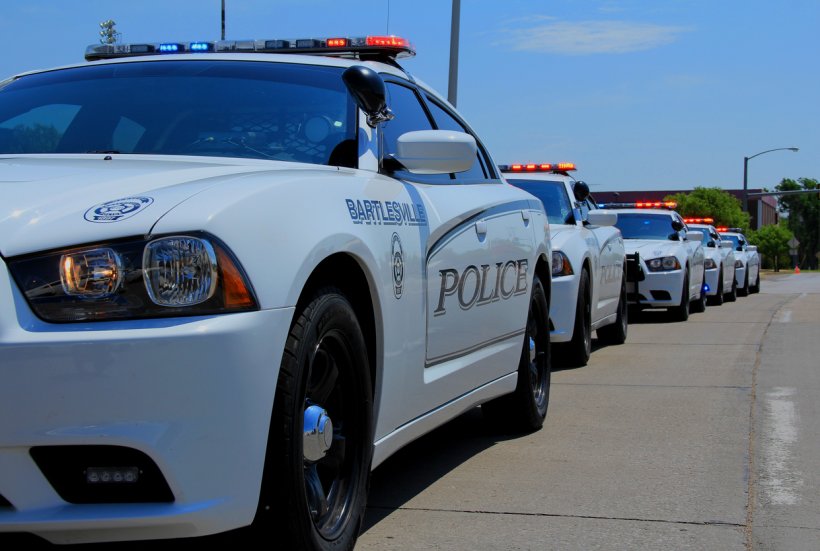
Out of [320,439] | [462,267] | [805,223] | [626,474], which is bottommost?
[805,223]

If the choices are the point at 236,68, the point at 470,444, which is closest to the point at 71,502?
the point at 236,68

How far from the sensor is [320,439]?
3.38 meters

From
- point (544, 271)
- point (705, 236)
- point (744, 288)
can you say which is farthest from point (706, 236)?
point (544, 271)

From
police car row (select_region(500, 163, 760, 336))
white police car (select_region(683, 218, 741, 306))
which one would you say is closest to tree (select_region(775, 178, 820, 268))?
white police car (select_region(683, 218, 741, 306))

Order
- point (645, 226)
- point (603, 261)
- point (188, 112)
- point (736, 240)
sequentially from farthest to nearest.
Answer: point (736, 240) < point (645, 226) < point (603, 261) < point (188, 112)

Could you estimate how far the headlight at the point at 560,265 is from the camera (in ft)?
29.9

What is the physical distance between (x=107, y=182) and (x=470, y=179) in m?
2.56

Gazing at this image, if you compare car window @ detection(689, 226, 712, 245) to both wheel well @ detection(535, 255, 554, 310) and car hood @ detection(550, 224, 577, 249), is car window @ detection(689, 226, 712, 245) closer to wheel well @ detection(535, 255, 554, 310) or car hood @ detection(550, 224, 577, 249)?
car hood @ detection(550, 224, 577, 249)

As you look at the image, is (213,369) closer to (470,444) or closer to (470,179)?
(470,179)

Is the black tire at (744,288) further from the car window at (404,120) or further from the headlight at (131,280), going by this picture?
the headlight at (131,280)

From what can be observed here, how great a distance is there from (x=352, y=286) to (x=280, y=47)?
190 centimetres

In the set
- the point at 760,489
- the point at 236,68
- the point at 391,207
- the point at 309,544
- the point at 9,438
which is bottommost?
the point at 760,489

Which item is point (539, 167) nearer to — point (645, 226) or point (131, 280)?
point (645, 226)

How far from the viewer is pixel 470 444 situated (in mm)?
6066
